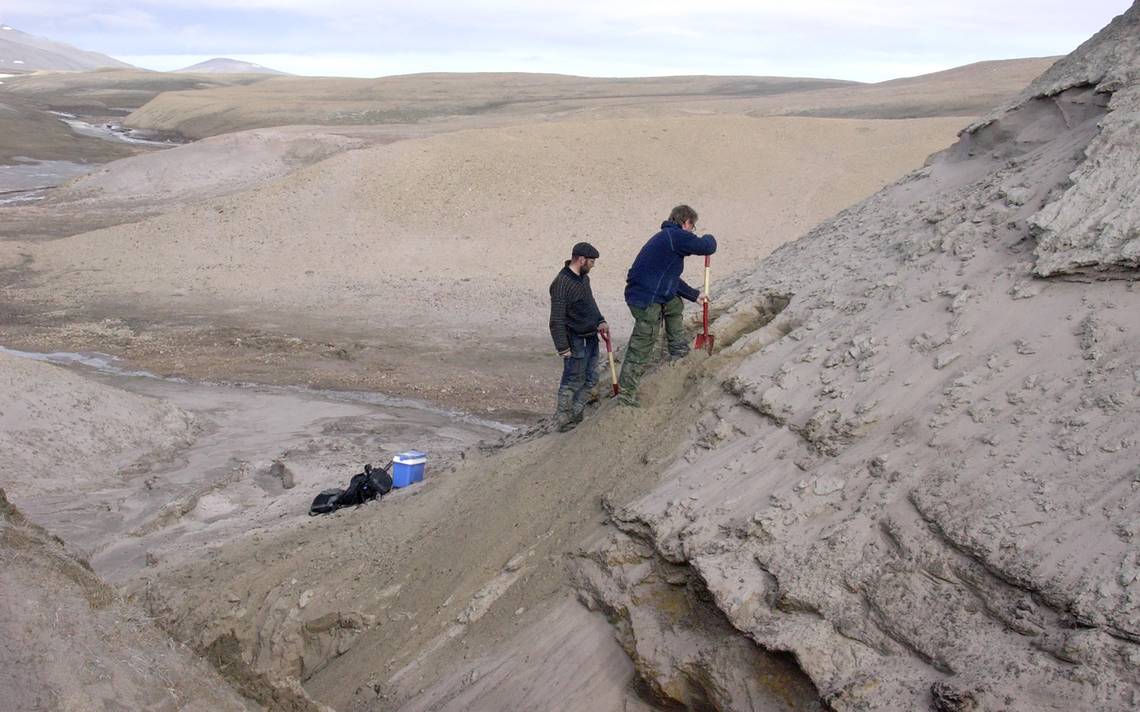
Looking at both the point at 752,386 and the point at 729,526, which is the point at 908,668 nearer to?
the point at 729,526

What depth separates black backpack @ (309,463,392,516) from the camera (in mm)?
8812

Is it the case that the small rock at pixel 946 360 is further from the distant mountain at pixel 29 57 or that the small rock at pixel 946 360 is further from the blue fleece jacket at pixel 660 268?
the distant mountain at pixel 29 57

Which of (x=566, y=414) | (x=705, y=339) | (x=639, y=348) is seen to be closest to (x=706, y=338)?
(x=705, y=339)

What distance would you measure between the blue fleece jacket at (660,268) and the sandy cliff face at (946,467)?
59cm

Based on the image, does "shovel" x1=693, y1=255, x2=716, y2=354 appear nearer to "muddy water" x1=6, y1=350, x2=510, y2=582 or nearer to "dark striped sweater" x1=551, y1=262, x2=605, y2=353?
"dark striped sweater" x1=551, y1=262, x2=605, y2=353

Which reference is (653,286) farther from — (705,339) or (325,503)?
(325,503)

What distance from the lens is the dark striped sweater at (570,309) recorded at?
24.3 ft

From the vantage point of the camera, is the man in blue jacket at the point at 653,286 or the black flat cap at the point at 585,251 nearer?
the man in blue jacket at the point at 653,286

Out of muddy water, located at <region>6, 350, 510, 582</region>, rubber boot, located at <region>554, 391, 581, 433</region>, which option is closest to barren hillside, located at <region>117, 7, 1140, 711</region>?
rubber boot, located at <region>554, 391, 581, 433</region>

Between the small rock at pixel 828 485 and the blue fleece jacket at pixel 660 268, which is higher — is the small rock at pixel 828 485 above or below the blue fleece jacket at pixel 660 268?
below

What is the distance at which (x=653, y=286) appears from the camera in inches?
274

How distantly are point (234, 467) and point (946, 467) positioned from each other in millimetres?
7976

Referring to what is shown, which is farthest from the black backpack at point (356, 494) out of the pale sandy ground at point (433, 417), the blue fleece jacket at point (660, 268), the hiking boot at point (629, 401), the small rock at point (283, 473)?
the blue fleece jacket at point (660, 268)

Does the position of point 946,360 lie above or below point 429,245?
above
